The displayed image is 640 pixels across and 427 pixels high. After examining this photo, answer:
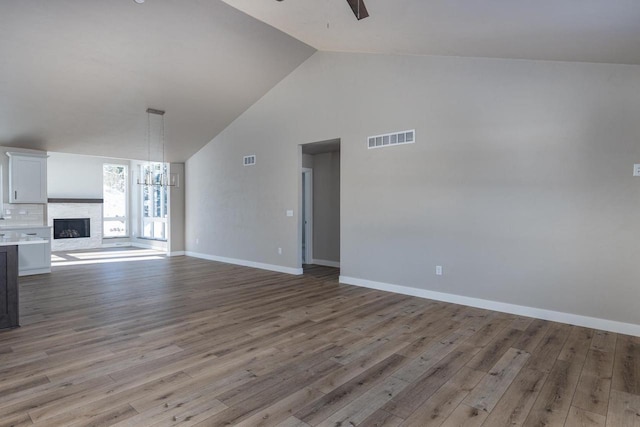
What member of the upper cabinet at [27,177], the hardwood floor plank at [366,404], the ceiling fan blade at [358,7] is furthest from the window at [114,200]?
the hardwood floor plank at [366,404]

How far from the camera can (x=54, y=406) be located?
7.36ft

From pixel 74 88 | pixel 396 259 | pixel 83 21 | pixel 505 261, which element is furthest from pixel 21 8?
pixel 505 261

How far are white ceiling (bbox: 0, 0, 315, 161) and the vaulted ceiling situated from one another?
2 centimetres

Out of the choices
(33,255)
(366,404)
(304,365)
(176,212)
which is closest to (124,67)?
(33,255)

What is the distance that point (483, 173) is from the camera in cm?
444

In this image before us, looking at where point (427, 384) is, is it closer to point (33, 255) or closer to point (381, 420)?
point (381, 420)

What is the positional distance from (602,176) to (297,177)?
4554 mm

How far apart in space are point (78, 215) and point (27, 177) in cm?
412

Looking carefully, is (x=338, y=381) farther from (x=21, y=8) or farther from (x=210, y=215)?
(x=210, y=215)

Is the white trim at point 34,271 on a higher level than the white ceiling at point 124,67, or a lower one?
lower

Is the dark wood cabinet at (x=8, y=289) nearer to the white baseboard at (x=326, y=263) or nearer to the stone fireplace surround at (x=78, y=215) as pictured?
the white baseboard at (x=326, y=263)

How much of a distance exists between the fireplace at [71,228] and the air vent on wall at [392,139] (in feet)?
32.0

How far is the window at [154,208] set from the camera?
10.7 meters

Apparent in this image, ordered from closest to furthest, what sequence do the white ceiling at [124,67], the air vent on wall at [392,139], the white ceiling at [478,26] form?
the white ceiling at [478,26], the white ceiling at [124,67], the air vent on wall at [392,139]
